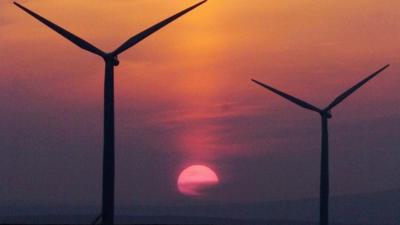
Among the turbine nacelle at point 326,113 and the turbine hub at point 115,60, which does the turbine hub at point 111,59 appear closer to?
the turbine hub at point 115,60

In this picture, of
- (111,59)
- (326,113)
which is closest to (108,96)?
(111,59)

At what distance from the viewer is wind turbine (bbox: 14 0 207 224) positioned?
63.8 metres

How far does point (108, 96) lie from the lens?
6519 cm

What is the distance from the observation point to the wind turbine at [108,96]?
6381 centimetres

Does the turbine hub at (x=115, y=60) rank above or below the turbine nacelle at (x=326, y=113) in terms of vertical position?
above

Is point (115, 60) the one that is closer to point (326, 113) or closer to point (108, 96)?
point (108, 96)

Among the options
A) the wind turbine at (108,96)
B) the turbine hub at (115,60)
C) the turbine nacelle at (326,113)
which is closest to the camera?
the wind turbine at (108,96)

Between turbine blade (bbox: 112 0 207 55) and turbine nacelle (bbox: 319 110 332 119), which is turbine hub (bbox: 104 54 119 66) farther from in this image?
turbine nacelle (bbox: 319 110 332 119)

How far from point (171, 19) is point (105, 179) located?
9582 millimetres

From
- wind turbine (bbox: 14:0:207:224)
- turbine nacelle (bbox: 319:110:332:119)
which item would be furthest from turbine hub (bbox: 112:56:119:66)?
turbine nacelle (bbox: 319:110:332:119)

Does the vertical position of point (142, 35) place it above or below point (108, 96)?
above

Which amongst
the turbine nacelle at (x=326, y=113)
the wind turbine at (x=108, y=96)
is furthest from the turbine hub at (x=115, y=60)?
the turbine nacelle at (x=326, y=113)

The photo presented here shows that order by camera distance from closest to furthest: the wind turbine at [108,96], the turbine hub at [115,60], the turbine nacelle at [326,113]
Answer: the wind turbine at [108,96], the turbine hub at [115,60], the turbine nacelle at [326,113]

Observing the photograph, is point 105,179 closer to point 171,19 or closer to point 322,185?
point 171,19
